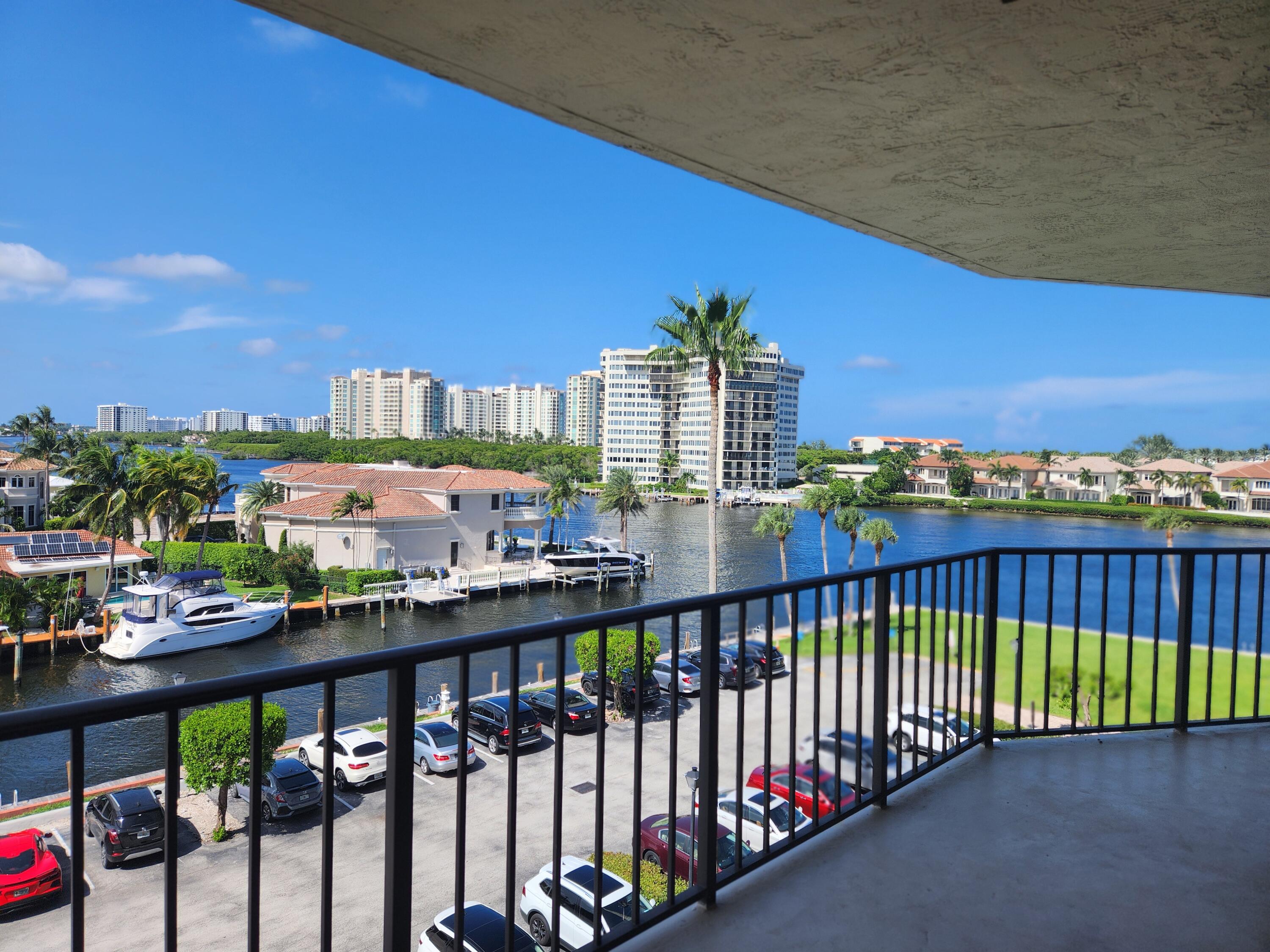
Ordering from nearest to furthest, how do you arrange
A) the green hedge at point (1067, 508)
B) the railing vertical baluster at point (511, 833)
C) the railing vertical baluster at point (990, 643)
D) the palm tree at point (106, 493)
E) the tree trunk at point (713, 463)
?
the railing vertical baluster at point (511, 833) → the railing vertical baluster at point (990, 643) → the tree trunk at point (713, 463) → the palm tree at point (106, 493) → the green hedge at point (1067, 508)

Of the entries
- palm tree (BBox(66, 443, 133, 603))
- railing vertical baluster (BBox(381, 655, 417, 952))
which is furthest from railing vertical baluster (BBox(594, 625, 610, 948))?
palm tree (BBox(66, 443, 133, 603))

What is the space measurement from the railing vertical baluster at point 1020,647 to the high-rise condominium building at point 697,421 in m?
69.1

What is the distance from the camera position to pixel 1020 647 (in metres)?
2.99

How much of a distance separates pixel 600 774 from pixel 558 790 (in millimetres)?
107

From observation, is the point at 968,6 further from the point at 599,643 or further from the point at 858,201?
the point at 599,643

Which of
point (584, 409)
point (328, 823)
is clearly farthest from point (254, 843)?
point (584, 409)

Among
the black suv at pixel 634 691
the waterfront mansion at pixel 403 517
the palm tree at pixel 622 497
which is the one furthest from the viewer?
the palm tree at pixel 622 497

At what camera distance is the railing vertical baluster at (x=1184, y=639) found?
3.05 metres

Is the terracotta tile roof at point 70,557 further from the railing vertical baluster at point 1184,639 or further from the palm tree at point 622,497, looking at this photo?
the railing vertical baluster at point 1184,639

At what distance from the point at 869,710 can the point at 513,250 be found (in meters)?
172

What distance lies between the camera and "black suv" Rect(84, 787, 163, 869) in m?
0.96

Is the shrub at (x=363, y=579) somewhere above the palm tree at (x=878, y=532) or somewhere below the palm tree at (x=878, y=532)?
below

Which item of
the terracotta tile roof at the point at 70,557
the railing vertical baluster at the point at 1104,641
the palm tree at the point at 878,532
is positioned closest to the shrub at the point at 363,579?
the terracotta tile roof at the point at 70,557

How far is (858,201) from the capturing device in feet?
7.77
